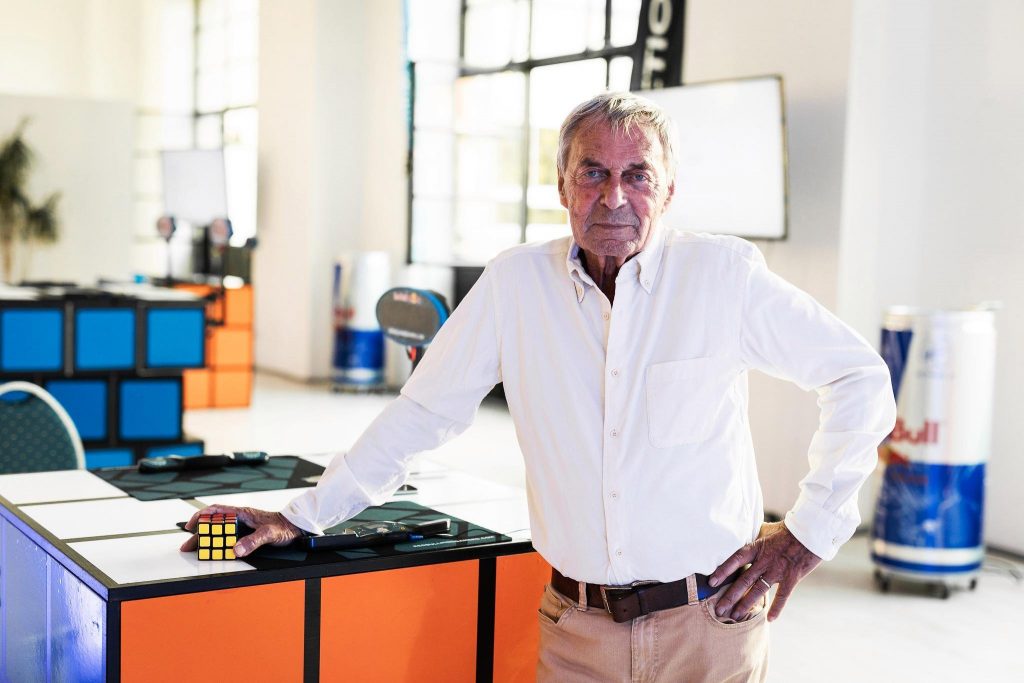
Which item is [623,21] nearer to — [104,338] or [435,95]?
[435,95]

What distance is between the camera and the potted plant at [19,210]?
1327cm

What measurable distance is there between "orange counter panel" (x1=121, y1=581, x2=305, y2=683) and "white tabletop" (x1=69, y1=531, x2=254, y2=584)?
0.05 m

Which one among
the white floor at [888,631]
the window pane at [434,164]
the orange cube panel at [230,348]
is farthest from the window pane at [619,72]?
the orange cube panel at [230,348]

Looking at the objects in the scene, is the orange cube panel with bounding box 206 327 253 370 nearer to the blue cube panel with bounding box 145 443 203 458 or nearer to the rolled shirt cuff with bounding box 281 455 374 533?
the blue cube panel with bounding box 145 443 203 458

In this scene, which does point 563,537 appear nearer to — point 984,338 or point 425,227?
point 984,338

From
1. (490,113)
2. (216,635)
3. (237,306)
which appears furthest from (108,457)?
(490,113)

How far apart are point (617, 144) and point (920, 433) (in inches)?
141

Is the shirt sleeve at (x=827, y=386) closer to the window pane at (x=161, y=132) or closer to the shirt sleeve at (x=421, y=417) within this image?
the shirt sleeve at (x=421, y=417)

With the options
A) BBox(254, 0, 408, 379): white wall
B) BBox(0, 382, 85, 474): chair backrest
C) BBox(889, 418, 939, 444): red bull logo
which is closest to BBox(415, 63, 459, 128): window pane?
BBox(254, 0, 408, 379): white wall

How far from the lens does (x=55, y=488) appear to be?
2.67 metres

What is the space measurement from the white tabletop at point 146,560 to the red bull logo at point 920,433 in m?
3.64

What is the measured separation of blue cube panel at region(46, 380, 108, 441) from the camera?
242 inches

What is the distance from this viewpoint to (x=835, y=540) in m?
1.94

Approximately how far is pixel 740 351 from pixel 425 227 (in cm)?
848
